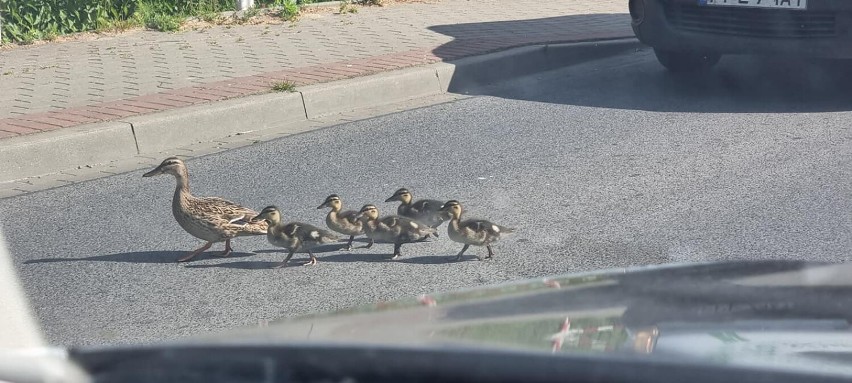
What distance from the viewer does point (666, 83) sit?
985 cm

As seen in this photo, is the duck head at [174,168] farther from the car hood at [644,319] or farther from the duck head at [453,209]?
the car hood at [644,319]

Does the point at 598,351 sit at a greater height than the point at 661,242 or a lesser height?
greater

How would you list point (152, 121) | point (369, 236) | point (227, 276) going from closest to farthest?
1. point (227, 276)
2. point (369, 236)
3. point (152, 121)

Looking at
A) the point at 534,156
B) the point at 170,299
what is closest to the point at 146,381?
the point at 170,299

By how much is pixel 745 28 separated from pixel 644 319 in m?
7.24

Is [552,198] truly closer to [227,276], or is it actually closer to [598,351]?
[227,276]

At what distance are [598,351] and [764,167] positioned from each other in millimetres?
5540

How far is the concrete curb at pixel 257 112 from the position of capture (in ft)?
23.0

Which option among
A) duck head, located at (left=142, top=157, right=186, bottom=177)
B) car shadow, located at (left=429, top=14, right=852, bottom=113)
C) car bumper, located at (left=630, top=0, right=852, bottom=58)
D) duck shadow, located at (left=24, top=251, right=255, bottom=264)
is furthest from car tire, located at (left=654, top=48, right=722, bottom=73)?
duck shadow, located at (left=24, top=251, right=255, bottom=264)

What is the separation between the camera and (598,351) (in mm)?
1719

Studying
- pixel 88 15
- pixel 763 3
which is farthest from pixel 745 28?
pixel 88 15

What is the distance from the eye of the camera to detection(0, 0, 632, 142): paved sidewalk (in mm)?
8227

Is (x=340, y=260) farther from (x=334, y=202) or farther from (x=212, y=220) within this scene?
(x=212, y=220)

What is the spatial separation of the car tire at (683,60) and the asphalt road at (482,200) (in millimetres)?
656
